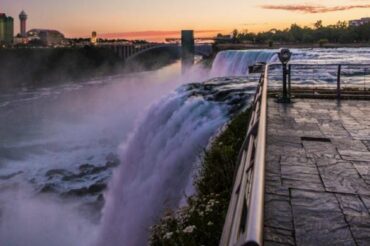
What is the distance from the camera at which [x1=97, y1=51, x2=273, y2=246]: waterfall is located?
890 centimetres

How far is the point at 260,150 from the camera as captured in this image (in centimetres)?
210

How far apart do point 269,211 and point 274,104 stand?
6.66 metres

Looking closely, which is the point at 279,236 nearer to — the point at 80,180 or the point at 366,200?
the point at 366,200

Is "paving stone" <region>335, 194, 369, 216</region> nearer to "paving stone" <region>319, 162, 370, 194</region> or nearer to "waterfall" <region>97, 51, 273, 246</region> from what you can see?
"paving stone" <region>319, 162, 370, 194</region>

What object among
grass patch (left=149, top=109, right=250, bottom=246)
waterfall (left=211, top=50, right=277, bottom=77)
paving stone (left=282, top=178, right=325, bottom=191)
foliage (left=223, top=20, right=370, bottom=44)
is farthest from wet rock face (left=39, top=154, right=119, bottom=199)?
foliage (left=223, top=20, right=370, bottom=44)

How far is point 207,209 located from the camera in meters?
5.16

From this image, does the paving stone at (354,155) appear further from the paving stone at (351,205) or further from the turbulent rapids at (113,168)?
the turbulent rapids at (113,168)

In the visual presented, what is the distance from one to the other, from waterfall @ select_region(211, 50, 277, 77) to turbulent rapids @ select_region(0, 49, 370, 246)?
5.4 inches

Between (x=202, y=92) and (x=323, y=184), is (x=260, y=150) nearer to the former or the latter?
(x=323, y=184)

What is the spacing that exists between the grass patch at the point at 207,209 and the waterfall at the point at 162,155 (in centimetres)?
106

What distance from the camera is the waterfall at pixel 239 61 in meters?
28.3

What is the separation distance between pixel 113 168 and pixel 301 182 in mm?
16745

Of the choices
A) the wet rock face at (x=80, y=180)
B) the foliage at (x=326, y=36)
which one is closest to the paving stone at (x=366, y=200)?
the wet rock face at (x=80, y=180)

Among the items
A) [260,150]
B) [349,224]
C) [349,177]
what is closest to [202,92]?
[349,177]
